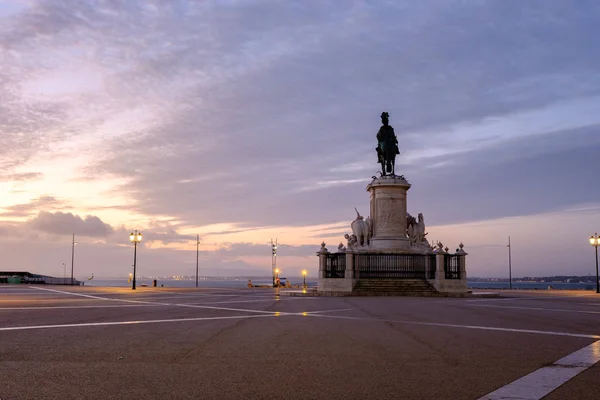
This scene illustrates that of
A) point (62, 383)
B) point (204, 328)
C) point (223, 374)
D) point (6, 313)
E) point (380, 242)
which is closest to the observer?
point (62, 383)

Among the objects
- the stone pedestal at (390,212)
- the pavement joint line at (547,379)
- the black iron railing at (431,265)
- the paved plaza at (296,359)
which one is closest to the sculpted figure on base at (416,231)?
the stone pedestal at (390,212)

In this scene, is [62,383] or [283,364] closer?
[62,383]

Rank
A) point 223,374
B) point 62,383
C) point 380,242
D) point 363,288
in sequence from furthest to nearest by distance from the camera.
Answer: point 380,242 → point 363,288 → point 223,374 → point 62,383

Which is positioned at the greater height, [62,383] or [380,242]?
[380,242]

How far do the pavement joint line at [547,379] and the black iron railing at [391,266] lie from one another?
3036 cm

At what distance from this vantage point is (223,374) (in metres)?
8.19

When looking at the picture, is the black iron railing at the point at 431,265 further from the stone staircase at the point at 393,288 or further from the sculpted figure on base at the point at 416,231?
the sculpted figure on base at the point at 416,231

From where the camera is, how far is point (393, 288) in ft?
125

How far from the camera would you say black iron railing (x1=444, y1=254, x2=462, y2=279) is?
39438 mm

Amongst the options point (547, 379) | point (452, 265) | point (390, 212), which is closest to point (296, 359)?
point (547, 379)

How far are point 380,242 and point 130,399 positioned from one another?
126 feet

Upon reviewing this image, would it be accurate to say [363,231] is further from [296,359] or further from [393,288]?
[296,359]

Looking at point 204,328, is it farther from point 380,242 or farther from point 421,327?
point 380,242

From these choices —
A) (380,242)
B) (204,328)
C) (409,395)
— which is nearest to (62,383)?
(409,395)
